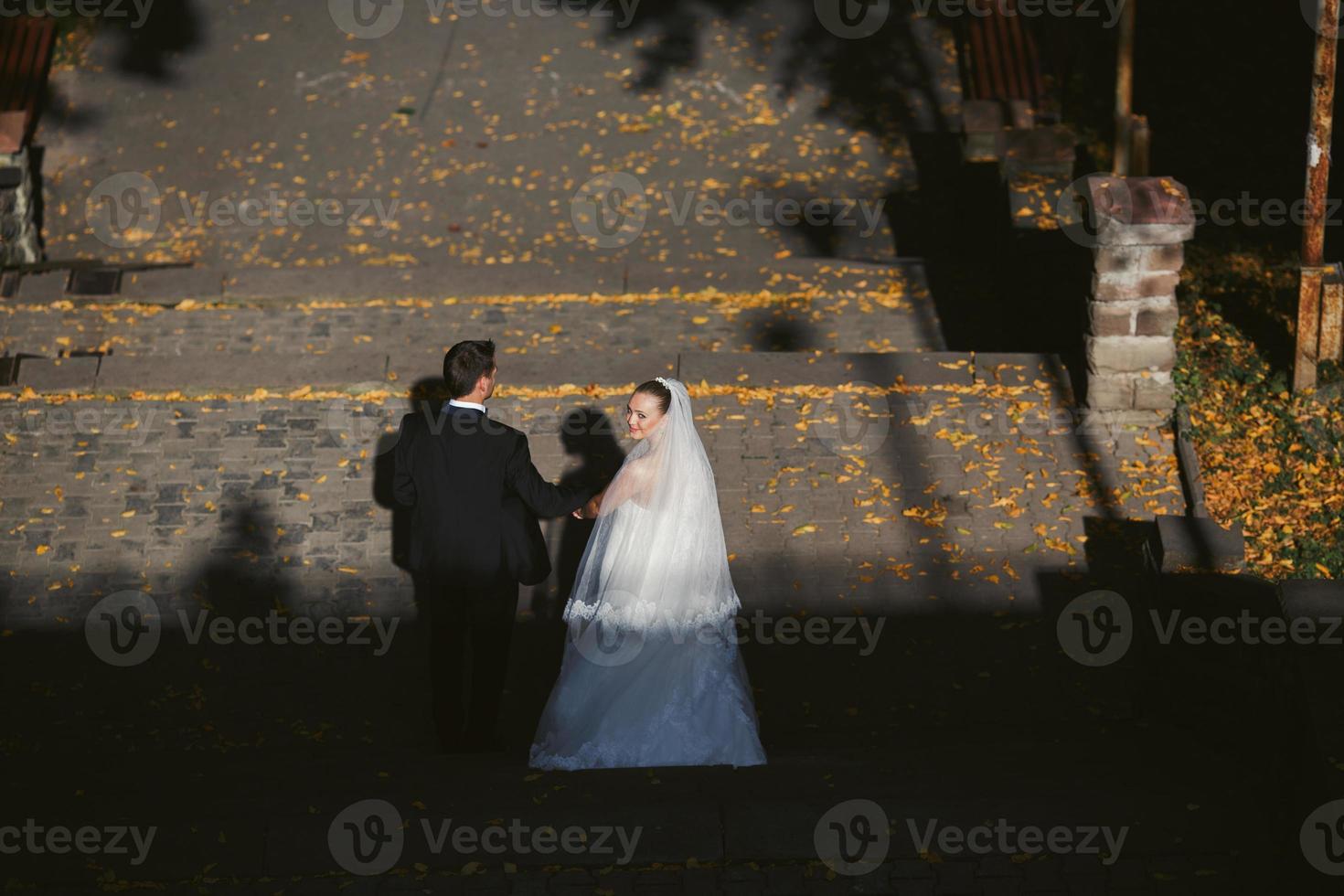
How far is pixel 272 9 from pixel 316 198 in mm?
4642

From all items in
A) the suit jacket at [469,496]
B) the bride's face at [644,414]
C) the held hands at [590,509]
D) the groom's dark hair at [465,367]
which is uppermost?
the groom's dark hair at [465,367]

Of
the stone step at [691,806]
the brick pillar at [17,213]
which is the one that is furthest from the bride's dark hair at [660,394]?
the brick pillar at [17,213]

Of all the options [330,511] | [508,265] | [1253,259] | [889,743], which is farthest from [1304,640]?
[508,265]

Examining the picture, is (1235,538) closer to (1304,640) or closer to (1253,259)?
(1304,640)

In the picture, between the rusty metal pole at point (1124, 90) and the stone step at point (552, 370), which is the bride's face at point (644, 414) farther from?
the rusty metal pole at point (1124, 90)

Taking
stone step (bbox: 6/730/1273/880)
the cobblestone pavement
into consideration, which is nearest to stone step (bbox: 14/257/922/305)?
the cobblestone pavement

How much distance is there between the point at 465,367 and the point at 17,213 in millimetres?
9260

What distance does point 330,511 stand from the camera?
981 centimetres

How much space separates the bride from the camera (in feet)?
24.3

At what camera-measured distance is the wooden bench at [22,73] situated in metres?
14.9

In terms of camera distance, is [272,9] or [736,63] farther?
[272,9]

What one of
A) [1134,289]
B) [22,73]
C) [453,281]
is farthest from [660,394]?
[22,73]

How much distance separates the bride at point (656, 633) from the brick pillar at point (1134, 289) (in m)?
3.84

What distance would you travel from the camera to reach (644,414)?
7438 millimetres
